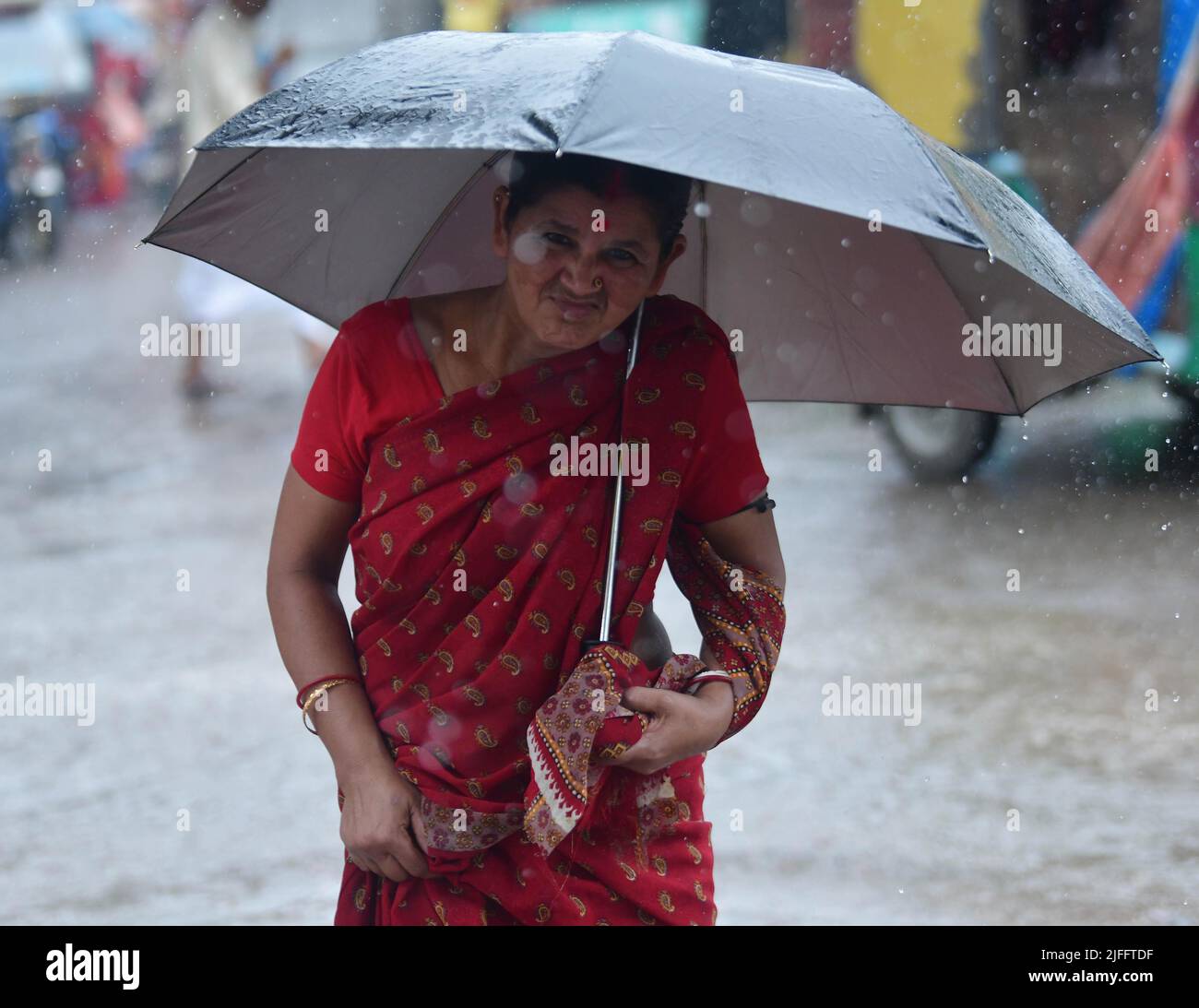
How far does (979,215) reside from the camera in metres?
1.92

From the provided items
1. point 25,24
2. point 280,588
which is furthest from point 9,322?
point 280,588

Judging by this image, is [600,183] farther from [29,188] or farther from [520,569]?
[29,188]

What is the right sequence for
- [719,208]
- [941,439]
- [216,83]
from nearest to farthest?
[719,208]
[941,439]
[216,83]

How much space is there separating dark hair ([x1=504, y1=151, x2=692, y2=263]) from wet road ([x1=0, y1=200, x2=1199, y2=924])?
85.0 inches

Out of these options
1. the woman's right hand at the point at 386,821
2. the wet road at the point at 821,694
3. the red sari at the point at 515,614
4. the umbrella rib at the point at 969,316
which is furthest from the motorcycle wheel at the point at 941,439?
the woman's right hand at the point at 386,821

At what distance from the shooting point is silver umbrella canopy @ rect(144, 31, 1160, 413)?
180 cm

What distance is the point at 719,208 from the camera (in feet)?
8.05

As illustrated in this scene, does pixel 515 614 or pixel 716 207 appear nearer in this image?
pixel 515 614

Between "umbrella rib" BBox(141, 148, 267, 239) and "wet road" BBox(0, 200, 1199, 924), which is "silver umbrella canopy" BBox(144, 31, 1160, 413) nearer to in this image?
"umbrella rib" BBox(141, 148, 267, 239)

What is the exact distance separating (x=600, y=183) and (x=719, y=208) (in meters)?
0.56

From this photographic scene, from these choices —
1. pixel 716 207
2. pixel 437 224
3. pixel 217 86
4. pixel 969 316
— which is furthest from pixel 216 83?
pixel 969 316

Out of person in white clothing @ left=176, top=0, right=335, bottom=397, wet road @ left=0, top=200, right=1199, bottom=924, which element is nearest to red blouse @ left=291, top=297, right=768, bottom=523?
wet road @ left=0, top=200, right=1199, bottom=924

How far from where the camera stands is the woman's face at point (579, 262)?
6.35ft
